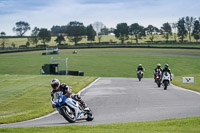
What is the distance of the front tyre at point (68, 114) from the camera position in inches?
519

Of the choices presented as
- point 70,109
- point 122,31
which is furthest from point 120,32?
point 70,109

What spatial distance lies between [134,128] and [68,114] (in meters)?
2.58

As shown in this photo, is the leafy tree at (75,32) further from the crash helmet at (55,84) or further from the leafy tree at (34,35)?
the crash helmet at (55,84)

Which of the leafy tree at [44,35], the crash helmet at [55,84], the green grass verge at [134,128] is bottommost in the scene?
the green grass verge at [134,128]

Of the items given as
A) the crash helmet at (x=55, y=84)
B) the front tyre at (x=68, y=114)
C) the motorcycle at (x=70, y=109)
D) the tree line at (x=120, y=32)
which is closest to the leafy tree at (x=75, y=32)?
the tree line at (x=120, y=32)

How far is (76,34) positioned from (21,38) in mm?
30051

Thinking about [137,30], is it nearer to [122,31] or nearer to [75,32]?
[122,31]

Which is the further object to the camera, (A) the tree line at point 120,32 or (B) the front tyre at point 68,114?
(A) the tree line at point 120,32

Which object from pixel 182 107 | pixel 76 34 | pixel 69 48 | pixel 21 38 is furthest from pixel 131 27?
pixel 182 107

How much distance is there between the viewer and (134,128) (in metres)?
11.8

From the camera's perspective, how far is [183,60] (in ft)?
240

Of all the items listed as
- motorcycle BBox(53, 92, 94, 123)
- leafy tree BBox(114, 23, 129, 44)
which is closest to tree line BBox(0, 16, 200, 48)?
leafy tree BBox(114, 23, 129, 44)

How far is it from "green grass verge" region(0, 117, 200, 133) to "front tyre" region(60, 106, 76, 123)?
118cm

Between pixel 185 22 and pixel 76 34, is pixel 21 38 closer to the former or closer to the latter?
pixel 76 34
